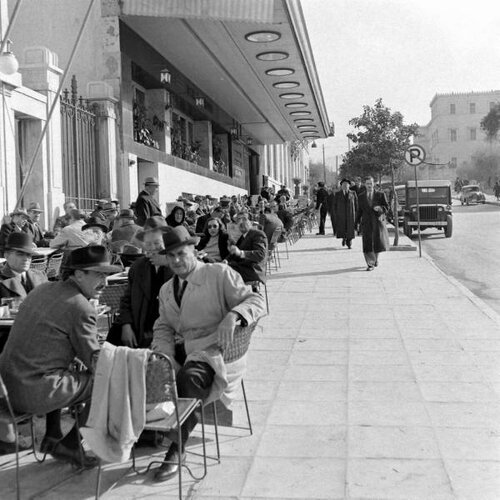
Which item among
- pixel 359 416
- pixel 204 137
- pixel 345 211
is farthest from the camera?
pixel 204 137

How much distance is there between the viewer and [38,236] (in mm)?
10883

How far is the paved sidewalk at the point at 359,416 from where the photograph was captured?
3611mm

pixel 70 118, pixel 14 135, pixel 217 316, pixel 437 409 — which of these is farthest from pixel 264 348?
pixel 70 118

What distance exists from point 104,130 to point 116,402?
43.1 feet

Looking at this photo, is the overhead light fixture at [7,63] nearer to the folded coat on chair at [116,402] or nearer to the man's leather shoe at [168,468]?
the man's leather shoe at [168,468]

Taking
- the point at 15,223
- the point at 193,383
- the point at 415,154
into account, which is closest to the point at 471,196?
the point at 415,154

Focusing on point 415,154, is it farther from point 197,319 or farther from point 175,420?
point 175,420

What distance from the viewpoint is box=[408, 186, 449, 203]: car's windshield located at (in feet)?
77.8

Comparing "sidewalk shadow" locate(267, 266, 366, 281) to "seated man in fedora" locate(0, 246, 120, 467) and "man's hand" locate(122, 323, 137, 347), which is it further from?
"seated man in fedora" locate(0, 246, 120, 467)

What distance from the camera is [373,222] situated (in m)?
13.2

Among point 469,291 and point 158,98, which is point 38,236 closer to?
point 469,291

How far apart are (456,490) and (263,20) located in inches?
488

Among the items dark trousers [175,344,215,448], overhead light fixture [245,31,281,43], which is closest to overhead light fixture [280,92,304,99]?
overhead light fixture [245,31,281,43]

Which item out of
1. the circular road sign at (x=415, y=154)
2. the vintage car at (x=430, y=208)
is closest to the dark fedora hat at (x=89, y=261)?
the circular road sign at (x=415, y=154)
